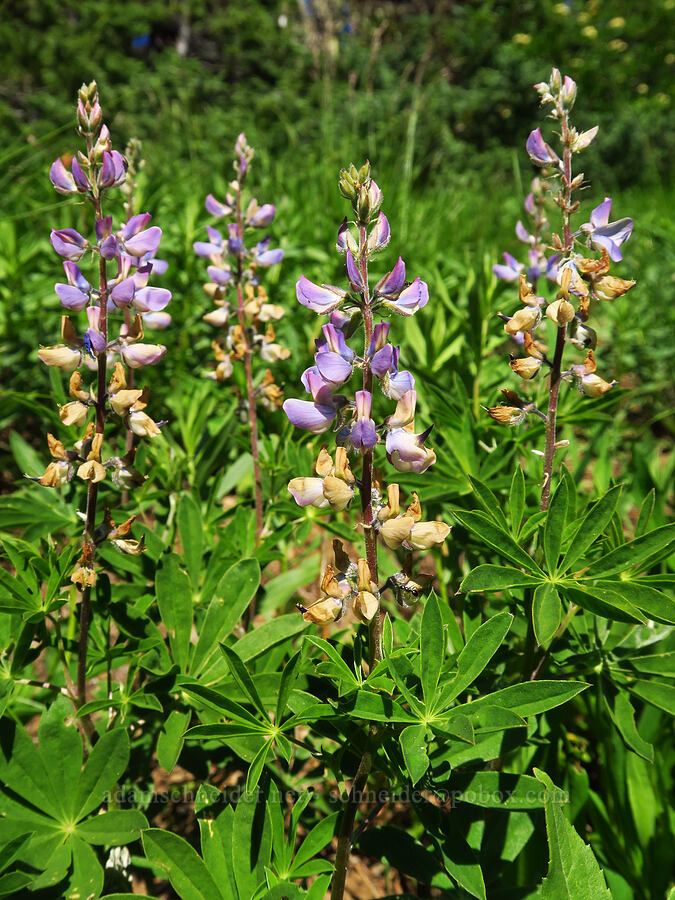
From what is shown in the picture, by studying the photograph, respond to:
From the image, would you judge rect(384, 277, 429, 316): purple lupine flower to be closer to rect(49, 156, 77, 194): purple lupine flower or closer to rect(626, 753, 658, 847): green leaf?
rect(49, 156, 77, 194): purple lupine flower

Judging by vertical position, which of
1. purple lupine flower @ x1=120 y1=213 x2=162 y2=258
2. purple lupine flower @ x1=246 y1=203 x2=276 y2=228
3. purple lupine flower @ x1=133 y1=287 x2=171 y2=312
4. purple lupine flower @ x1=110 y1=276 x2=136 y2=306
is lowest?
purple lupine flower @ x1=110 y1=276 x2=136 y2=306

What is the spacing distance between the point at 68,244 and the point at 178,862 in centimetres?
110

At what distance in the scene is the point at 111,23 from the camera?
15555mm

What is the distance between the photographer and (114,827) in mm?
1146

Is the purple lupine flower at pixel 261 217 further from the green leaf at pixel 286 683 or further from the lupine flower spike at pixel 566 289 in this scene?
the green leaf at pixel 286 683

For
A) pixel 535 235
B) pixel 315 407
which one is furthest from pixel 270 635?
pixel 535 235

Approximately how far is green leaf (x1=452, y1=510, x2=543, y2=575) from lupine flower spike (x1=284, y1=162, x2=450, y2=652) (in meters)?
0.17

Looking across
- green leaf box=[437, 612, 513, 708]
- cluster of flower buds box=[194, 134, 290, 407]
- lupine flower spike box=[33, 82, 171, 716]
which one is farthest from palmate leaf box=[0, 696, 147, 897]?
cluster of flower buds box=[194, 134, 290, 407]

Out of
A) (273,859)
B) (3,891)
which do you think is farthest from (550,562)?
(3,891)

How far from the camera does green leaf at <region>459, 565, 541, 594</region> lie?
1.08 meters

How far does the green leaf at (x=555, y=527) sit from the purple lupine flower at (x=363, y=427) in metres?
0.41

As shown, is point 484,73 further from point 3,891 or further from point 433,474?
point 3,891

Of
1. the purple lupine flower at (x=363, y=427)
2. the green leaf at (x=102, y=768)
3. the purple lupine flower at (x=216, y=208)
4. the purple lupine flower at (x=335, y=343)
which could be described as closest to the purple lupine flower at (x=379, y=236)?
the purple lupine flower at (x=335, y=343)

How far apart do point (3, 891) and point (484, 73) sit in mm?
16203
